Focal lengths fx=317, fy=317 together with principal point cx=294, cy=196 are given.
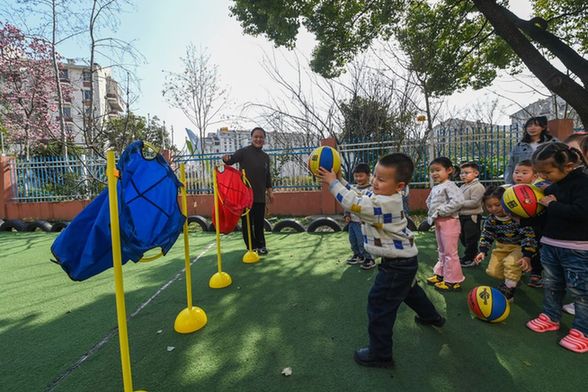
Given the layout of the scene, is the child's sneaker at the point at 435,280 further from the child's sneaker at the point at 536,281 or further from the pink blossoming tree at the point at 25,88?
the pink blossoming tree at the point at 25,88

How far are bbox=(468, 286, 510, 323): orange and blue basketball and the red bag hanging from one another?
3.05m

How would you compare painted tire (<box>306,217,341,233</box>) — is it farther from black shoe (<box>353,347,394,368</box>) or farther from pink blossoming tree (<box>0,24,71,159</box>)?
pink blossoming tree (<box>0,24,71,159</box>)

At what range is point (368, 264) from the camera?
473 cm

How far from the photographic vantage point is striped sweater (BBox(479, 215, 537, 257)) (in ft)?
10.6

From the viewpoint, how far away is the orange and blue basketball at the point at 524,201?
2.83 m

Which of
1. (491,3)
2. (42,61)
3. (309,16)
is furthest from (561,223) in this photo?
(42,61)

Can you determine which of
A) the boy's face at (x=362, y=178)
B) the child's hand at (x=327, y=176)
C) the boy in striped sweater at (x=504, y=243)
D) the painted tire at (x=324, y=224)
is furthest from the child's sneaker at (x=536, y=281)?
the painted tire at (x=324, y=224)

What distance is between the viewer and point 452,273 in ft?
12.4

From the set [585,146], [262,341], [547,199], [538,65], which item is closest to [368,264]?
[262,341]

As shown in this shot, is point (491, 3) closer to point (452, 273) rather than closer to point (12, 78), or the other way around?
point (452, 273)

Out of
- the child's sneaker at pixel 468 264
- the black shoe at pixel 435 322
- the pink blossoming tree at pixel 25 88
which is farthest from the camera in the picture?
the pink blossoming tree at pixel 25 88

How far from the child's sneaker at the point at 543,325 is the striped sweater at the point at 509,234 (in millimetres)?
623

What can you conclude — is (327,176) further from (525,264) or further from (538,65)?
(538,65)

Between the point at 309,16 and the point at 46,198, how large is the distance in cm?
1103
